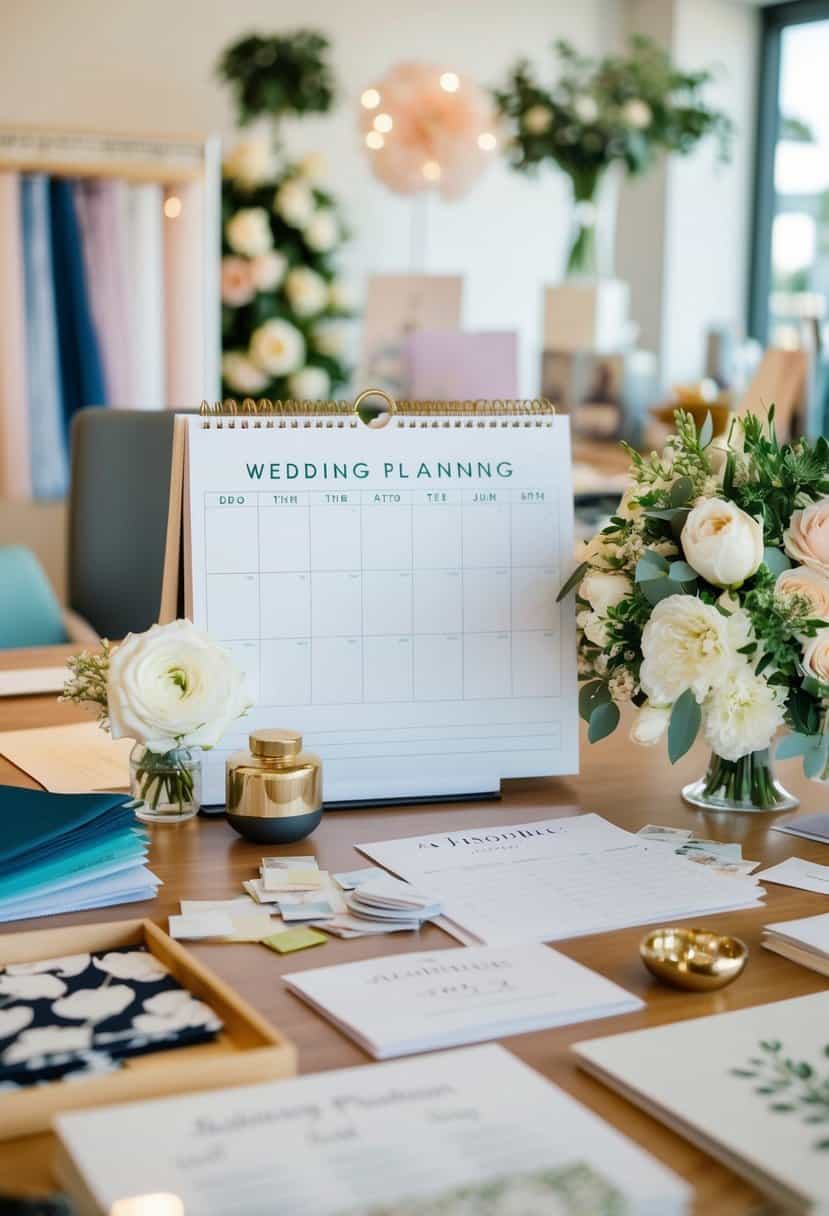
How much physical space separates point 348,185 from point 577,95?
114 cm

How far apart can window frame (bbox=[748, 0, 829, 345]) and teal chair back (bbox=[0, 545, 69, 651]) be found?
162 inches

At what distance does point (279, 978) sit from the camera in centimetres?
90

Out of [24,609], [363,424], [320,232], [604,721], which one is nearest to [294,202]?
[320,232]

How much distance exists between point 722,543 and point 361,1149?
2.08 ft

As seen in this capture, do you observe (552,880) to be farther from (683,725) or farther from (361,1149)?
(361,1149)

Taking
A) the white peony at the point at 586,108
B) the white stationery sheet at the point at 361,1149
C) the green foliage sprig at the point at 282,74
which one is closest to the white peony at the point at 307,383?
the green foliage sprig at the point at 282,74

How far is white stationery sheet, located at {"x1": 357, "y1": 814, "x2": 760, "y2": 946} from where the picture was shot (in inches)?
39.2

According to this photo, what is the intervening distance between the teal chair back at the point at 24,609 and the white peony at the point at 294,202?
2.61 metres

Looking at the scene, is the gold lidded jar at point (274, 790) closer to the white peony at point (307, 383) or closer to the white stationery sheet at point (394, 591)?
the white stationery sheet at point (394, 591)

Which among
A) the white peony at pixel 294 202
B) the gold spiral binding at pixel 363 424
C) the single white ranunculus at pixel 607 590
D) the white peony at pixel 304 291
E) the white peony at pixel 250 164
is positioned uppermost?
the white peony at pixel 250 164

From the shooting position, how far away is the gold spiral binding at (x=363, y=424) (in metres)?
1.29

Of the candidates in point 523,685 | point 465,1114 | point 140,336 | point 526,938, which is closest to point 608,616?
point 523,685

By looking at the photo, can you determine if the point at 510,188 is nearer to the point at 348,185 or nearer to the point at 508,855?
the point at 348,185

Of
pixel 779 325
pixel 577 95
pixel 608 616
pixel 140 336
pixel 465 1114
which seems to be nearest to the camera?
pixel 465 1114
